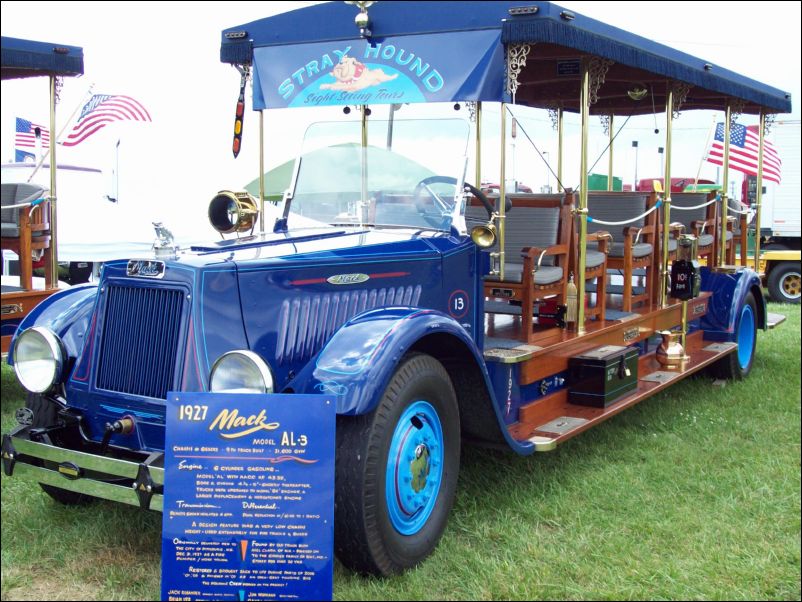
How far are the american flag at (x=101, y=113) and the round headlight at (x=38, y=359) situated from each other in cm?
804

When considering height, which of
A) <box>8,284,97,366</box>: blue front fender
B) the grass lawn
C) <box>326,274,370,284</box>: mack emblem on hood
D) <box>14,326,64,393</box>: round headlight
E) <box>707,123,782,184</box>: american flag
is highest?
<box>707,123,782,184</box>: american flag

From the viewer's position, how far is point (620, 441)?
19.0 feet

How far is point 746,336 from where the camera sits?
812 centimetres

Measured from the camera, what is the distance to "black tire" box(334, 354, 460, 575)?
342 centimetres

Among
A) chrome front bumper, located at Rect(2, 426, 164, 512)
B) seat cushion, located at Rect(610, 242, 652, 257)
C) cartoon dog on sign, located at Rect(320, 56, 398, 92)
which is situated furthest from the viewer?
seat cushion, located at Rect(610, 242, 652, 257)

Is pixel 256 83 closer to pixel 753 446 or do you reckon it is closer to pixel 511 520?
pixel 511 520

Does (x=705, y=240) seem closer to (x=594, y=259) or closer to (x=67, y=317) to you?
(x=594, y=259)

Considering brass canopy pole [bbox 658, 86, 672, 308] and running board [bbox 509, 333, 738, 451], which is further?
brass canopy pole [bbox 658, 86, 672, 308]

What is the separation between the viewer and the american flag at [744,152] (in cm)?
888

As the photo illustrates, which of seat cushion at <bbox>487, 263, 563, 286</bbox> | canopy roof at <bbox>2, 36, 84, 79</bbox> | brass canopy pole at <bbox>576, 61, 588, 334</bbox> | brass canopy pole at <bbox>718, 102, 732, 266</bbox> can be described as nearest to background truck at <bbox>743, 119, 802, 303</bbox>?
brass canopy pole at <bbox>718, 102, 732, 266</bbox>

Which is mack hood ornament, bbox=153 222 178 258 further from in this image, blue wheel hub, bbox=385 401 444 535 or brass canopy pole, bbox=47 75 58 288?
brass canopy pole, bbox=47 75 58 288

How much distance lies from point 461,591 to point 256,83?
310 centimetres

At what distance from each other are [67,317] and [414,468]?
76.3 inches

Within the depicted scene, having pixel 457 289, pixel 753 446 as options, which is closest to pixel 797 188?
pixel 753 446
